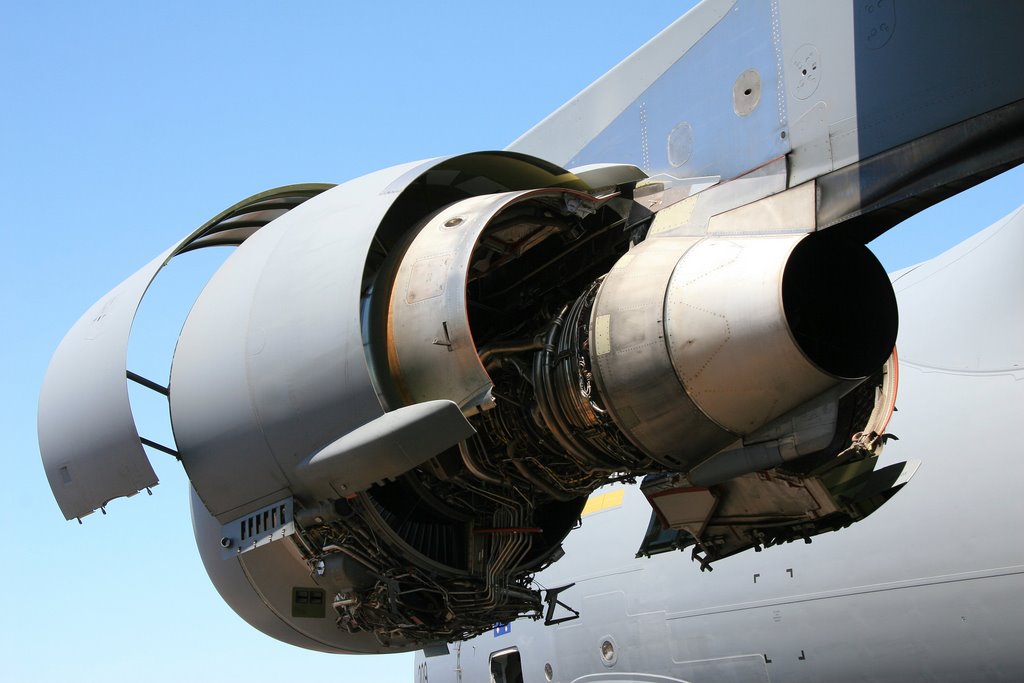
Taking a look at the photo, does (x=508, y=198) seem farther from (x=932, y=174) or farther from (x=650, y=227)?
(x=932, y=174)

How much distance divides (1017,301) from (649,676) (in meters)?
4.29

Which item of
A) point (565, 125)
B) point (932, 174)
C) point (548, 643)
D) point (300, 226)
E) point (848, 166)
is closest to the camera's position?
point (932, 174)

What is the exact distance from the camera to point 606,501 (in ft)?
31.3

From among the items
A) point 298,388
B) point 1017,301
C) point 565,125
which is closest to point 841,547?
point 1017,301

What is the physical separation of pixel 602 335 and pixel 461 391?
2.72ft

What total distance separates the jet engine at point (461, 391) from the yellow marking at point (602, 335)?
0.06ft

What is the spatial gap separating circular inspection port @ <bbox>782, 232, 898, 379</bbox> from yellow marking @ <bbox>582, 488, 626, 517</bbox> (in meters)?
4.49

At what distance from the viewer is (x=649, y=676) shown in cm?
831

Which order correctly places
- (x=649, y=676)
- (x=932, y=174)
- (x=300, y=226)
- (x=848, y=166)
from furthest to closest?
1. (x=649, y=676)
2. (x=300, y=226)
3. (x=848, y=166)
4. (x=932, y=174)

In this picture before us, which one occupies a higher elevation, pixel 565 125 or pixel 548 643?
pixel 565 125

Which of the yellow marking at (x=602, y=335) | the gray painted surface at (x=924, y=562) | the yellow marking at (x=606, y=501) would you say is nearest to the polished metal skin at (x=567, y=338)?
the yellow marking at (x=602, y=335)

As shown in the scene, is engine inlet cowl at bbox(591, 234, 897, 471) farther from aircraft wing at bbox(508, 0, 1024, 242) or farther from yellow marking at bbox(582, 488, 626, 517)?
yellow marking at bbox(582, 488, 626, 517)

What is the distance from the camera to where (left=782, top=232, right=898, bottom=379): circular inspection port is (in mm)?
5047

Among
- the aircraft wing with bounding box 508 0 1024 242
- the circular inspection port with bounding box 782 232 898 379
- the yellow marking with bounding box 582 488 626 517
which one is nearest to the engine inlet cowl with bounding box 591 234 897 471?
the circular inspection port with bounding box 782 232 898 379
